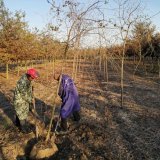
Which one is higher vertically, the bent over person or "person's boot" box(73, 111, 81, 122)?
the bent over person

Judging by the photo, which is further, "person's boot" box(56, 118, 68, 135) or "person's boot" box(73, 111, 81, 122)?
"person's boot" box(73, 111, 81, 122)

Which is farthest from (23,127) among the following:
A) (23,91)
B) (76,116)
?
(76,116)

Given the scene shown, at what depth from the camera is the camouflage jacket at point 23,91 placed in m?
7.76

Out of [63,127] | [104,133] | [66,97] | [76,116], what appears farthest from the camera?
[76,116]

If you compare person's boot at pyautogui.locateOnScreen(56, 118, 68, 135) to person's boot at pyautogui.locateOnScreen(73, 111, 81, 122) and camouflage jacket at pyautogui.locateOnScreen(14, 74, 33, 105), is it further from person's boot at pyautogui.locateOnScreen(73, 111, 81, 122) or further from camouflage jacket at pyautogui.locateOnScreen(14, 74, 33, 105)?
camouflage jacket at pyautogui.locateOnScreen(14, 74, 33, 105)

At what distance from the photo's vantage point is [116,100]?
1220 cm

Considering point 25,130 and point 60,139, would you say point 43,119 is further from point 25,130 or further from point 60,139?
point 60,139

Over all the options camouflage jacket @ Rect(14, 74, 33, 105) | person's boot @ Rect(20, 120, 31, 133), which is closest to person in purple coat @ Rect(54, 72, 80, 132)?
camouflage jacket @ Rect(14, 74, 33, 105)

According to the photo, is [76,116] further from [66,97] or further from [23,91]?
[23,91]

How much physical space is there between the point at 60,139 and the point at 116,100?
5.22 m

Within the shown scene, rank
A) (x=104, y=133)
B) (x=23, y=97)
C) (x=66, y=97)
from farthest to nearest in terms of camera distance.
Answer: (x=23, y=97) → (x=66, y=97) → (x=104, y=133)

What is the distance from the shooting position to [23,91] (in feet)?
25.6

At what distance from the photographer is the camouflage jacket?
7.76 metres

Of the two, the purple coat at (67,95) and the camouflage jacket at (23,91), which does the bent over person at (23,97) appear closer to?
the camouflage jacket at (23,91)
